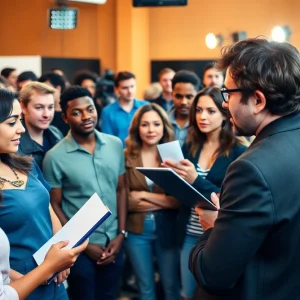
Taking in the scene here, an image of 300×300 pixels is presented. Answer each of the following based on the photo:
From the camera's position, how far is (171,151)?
2.93m

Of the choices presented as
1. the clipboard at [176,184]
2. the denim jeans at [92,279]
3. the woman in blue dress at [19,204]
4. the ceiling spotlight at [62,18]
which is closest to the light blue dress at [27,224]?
the woman in blue dress at [19,204]

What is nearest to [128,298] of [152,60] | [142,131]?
[142,131]

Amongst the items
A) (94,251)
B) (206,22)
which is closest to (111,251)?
(94,251)

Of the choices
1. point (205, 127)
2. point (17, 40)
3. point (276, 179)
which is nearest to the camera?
point (276, 179)

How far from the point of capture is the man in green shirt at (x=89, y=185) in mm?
2916

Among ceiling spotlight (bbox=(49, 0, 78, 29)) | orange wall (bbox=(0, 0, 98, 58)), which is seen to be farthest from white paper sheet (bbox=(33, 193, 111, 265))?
orange wall (bbox=(0, 0, 98, 58))

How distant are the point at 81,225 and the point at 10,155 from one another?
0.45m

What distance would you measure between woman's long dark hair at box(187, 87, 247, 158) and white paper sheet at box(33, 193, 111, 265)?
3.71 ft

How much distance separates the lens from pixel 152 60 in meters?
10.7

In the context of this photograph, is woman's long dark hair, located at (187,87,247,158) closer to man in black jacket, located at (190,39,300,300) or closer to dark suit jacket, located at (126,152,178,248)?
dark suit jacket, located at (126,152,178,248)

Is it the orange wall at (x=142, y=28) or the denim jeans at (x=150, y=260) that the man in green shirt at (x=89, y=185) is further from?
the orange wall at (x=142, y=28)

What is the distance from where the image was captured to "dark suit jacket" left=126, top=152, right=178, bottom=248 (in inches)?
125

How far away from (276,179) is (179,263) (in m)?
2.00

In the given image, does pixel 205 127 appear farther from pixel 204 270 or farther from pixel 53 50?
pixel 53 50
